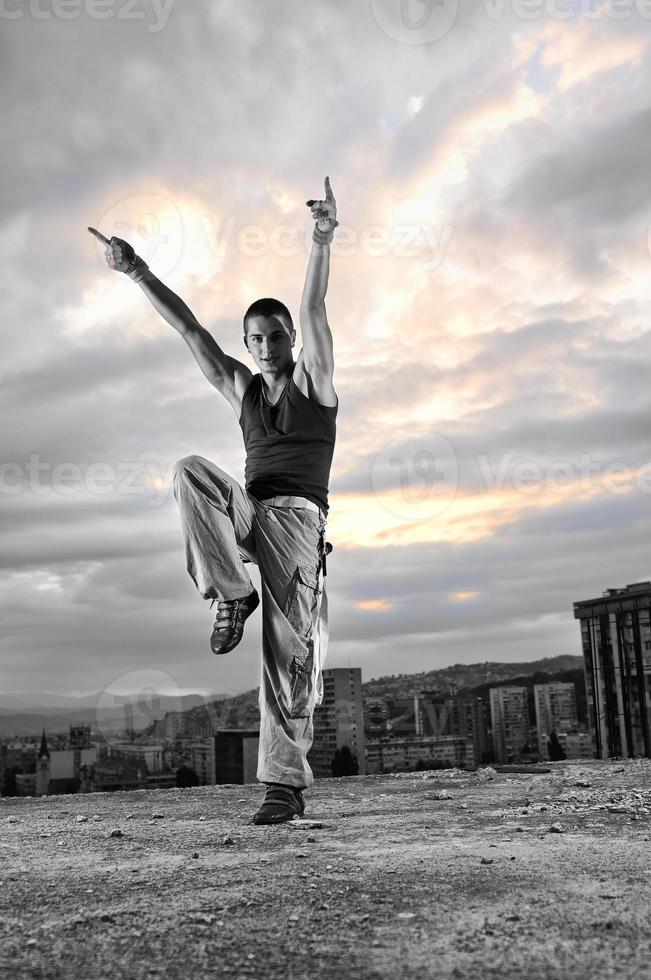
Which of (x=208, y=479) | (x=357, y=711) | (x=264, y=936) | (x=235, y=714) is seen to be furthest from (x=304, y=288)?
(x=235, y=714)

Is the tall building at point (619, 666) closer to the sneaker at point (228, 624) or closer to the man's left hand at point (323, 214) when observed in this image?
the sneaker at point (228, 624)

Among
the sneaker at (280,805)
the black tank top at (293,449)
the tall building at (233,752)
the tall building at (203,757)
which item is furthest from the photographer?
the tall building at (203,757)

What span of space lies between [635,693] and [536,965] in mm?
17355

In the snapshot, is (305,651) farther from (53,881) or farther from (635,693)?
(635,693)

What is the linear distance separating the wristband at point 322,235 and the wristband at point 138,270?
1.39 meters

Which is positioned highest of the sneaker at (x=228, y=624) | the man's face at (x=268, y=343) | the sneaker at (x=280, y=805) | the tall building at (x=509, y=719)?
the man's face at (x=268, y=343)

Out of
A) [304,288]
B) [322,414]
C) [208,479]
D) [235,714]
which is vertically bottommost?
[235,714]

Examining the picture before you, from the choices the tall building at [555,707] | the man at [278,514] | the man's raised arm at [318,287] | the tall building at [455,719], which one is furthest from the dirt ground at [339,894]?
the tall building at [555,707]

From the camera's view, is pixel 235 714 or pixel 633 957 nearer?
pixel 633 957

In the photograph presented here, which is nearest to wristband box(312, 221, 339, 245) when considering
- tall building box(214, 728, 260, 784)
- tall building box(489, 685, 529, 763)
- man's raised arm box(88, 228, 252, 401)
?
man's raised arm box(88, 228, 252, 401)

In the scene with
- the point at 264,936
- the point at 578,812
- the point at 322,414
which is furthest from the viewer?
the point at 322,414

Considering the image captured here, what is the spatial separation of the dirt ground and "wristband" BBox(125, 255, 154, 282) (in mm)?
3383

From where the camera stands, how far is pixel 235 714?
16641mm

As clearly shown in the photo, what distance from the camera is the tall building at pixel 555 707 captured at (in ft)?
95.5
